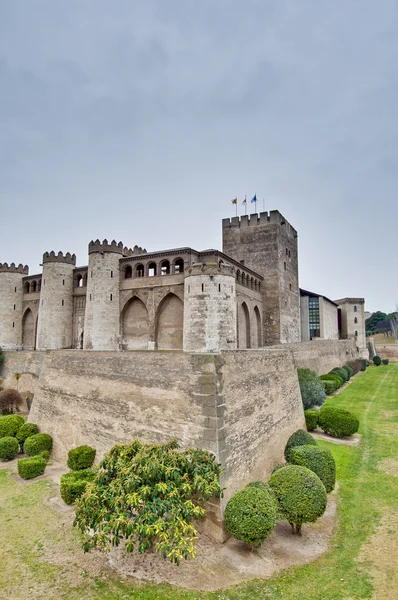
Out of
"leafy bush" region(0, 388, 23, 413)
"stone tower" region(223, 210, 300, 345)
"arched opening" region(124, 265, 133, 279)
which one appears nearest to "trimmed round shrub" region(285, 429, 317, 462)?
"leafy bush" region(0, 388, 23, 413)

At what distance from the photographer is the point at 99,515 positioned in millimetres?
A: 7887

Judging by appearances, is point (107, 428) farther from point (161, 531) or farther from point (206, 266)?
point (206, 266)

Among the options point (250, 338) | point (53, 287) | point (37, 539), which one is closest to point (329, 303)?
point (250, 338)

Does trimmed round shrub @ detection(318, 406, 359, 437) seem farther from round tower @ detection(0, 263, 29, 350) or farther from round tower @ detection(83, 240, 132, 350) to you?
round tower @ detection(0, 263, 29, 350)

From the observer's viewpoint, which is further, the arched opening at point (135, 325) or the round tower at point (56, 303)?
the round tower at point (56, 303)

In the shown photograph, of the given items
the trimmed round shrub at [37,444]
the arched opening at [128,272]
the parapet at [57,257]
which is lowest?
the trimmed round shrub at [37,444]

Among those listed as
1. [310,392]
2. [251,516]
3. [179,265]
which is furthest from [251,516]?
[179,265]

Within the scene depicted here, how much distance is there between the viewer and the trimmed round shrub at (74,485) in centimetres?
1112

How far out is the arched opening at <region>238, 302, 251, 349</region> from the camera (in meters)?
28.3

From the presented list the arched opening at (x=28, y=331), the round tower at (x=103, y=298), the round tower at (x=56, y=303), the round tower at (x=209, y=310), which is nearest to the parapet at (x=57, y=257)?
the round tower at (x=56, y=303)

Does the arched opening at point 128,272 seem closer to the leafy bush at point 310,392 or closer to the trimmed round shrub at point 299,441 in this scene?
the leafy bush at point 310,392

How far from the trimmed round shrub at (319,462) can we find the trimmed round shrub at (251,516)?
9.48ft

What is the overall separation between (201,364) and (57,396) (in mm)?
9364

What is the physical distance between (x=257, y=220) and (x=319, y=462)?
25635mm
